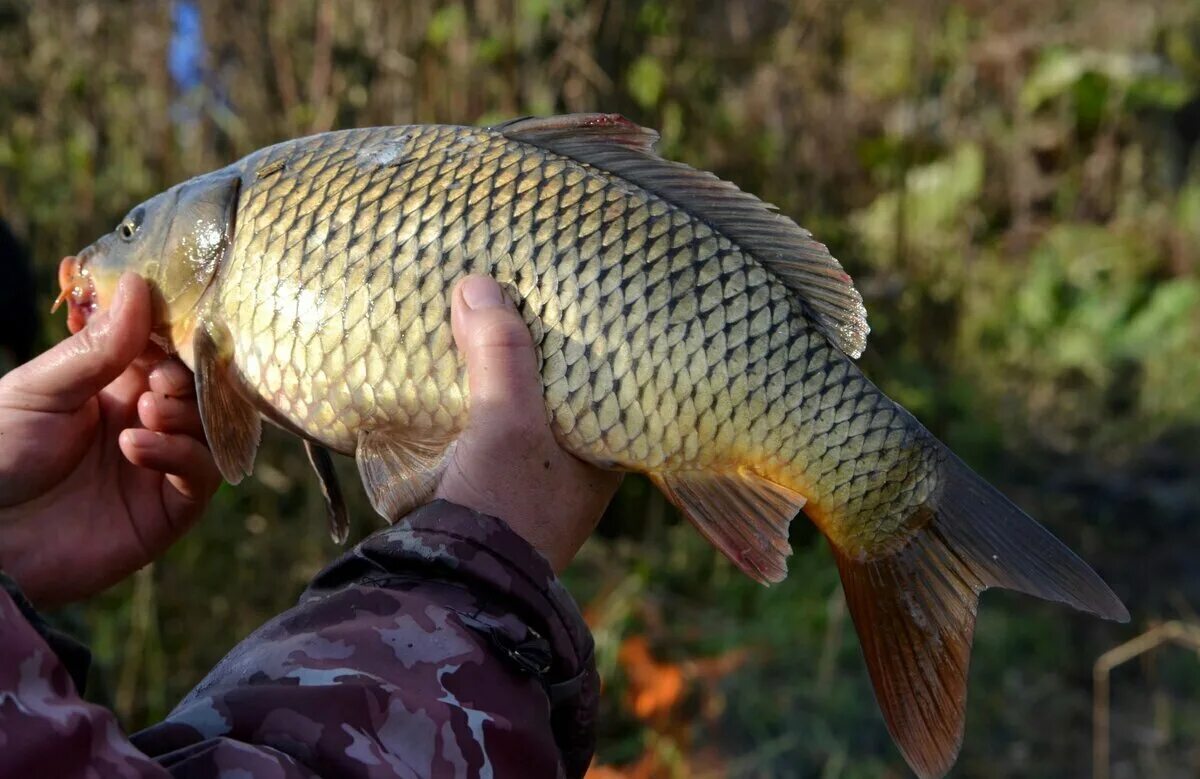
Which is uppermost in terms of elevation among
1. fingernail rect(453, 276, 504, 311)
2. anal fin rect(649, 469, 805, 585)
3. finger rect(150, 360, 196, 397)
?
fingernail rect(453, 276, 504, 311)

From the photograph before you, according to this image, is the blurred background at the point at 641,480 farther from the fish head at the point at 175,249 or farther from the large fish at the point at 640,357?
the large fish at the point at 640,357

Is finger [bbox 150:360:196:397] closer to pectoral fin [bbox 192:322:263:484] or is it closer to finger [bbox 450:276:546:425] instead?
pectoral fin [bbox 192:322:263:484]

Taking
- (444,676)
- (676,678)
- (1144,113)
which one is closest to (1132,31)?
(1144,113)

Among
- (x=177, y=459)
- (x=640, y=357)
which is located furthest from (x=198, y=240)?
(x=640, y=357)

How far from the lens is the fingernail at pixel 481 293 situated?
4.58 ft

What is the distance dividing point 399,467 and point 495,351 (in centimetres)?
19

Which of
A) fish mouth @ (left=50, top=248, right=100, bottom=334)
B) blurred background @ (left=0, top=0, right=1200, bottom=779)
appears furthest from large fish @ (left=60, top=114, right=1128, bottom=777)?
blurred background @ (left=0, top=0, right=1200, bottom=779)

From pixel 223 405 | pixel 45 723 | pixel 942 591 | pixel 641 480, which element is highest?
pixel 45 723

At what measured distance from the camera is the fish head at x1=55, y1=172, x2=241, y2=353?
156cm

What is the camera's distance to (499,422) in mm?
1393

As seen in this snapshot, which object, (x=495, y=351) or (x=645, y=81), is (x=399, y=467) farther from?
(x=645, y=81)

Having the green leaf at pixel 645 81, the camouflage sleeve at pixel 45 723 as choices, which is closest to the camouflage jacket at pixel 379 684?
the camouflage sleeve at pixel 45 723

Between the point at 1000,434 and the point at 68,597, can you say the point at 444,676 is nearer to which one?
the point at 68,597

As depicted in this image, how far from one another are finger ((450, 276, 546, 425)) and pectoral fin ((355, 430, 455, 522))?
0.08 meters
